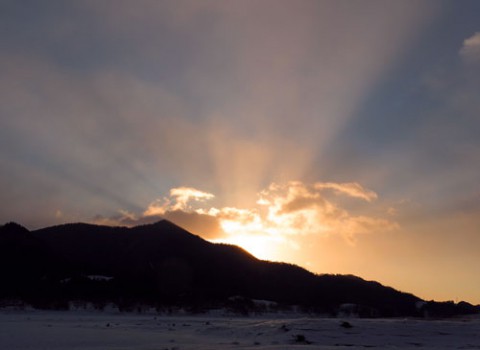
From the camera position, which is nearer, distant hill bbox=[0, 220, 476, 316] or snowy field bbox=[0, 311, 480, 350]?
snowy field bbox=[0, 311, 480, 350]

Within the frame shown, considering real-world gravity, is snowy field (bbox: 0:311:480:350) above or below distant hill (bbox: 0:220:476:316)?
below

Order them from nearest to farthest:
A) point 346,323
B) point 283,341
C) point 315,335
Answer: point 283,341 < point 315,335 < point 346,323

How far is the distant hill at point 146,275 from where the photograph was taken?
121875mm

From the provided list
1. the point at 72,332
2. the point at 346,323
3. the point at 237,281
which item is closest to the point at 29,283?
the point at 237,281

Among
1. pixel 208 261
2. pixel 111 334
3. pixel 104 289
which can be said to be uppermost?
pixel 208 261

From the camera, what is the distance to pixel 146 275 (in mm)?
155750

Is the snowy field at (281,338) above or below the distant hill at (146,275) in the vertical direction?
below

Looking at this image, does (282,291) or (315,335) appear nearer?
(315,335)

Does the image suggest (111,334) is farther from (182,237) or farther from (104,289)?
(182,237)

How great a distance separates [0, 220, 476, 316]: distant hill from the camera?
400 feet

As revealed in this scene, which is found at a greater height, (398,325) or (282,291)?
(282,291)

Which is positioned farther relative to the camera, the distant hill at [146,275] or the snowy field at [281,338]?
the distant hill at [146,275]

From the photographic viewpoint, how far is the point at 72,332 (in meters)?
42.1

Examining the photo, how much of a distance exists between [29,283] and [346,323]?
98.9 meters
